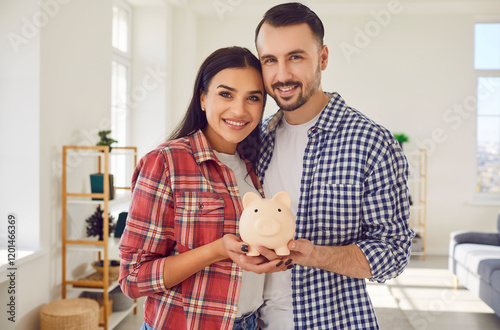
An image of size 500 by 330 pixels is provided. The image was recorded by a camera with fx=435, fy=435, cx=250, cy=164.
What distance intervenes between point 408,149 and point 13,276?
4949 mm

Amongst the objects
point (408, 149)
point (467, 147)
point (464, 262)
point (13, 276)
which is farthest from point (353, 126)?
point (467, 147)

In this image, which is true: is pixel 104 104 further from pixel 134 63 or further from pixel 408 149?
pixel 408 149

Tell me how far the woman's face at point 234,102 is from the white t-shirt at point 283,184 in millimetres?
196

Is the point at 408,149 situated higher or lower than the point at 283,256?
higher

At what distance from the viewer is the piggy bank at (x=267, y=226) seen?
104 centimetres

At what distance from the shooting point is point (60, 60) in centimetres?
298

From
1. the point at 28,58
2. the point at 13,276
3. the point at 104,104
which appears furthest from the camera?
the point at 104,104

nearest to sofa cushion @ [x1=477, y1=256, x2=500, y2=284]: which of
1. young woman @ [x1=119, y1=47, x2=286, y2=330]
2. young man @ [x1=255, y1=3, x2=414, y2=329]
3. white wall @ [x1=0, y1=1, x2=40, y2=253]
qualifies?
young man @ [x1=255, y1=3, x2=414, y2=329]

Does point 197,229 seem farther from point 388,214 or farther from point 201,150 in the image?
point 388,214

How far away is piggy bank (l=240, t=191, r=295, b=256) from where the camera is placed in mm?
1038

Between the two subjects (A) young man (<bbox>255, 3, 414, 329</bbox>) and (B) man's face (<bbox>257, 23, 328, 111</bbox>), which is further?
(B) man's face (<bbox>257, 23, 328, 111</bbox>)

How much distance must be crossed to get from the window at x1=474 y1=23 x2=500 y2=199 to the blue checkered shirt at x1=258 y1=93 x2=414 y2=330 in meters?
5.44

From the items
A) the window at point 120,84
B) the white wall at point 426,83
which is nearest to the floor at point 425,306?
the white wall at point 426,83

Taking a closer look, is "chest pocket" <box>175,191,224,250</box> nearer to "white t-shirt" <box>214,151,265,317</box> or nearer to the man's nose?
"white t-shirt" <box>214,151,265,317</box>
